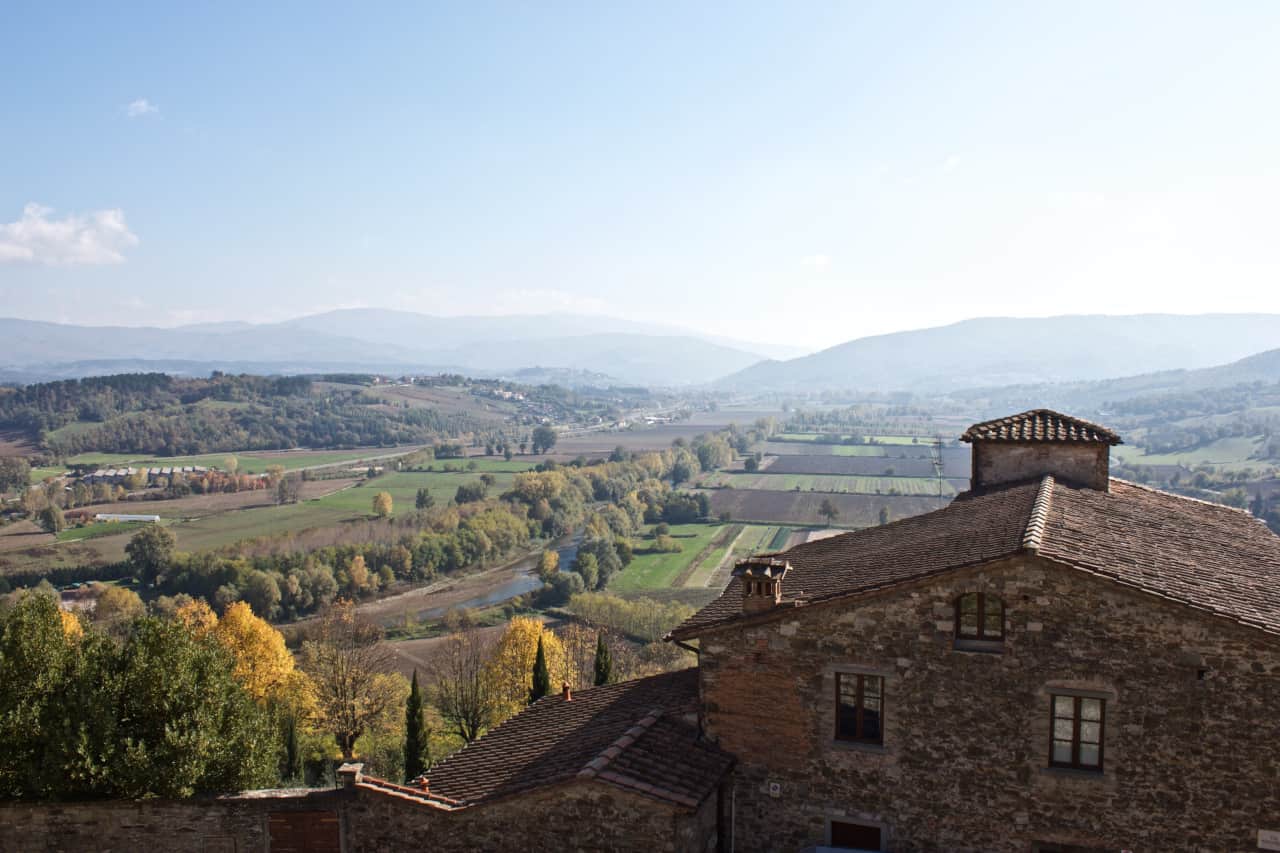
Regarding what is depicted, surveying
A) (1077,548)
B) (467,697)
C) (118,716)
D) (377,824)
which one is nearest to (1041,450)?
(1077,548)

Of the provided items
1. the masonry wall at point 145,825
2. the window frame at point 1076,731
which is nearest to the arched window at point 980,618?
the window frame at point 1076,731

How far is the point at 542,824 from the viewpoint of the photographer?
13375mm

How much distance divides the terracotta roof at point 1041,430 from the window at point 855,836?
31.5 feet

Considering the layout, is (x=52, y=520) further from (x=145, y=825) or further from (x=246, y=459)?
(x=145, y=825)

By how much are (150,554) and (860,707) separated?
3257 inches

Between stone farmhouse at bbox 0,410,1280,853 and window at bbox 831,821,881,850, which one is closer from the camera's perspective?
stone farmhouse at bbox 0,410,1280,853

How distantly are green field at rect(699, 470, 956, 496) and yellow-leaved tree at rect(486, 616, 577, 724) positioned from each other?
291ft

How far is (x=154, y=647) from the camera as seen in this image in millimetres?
15469

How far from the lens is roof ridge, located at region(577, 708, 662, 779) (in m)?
13.2

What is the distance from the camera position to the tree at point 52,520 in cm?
9531

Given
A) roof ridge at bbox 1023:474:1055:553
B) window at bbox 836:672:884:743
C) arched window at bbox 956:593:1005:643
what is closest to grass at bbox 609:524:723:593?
roof ridge at bbox 1023:474:1055:553

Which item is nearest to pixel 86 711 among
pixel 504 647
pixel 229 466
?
pixel 504 647

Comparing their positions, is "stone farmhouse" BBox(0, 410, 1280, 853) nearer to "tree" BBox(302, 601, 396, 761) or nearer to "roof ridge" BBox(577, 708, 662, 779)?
"roof ridge" BBox(577, 708, 662, 779)

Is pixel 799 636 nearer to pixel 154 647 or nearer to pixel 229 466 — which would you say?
pixel 154 647
